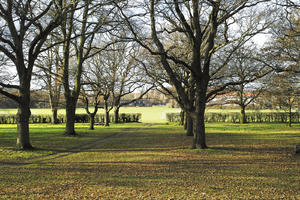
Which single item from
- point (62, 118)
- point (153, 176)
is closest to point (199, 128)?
point (153, 176)

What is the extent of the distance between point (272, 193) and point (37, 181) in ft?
18.5

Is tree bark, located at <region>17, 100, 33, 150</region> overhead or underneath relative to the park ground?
overhead

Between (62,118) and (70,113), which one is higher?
(70,113)

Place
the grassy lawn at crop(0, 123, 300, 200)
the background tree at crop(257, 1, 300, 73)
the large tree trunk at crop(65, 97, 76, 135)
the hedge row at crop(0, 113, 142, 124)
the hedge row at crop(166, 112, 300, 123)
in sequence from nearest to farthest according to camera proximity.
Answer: the grassy lawn at crop(0, 123, 300, 200) → the background tree at crop(257, 1, 300, 73) → the large tree trunk at crop(65, 97, 76, 135) → the hedge row at crop(166, 112, 300, 123) → the hedge row at crop(0, 113, 142, 124)

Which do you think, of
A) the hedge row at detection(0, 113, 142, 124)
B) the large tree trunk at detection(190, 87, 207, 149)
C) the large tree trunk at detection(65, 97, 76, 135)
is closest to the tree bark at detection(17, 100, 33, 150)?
the large tree trunk at detection(65, 97, 76, 135)

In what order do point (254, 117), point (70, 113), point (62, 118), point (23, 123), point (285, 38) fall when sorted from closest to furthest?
point (23, 123)
point (285, 38)
point (70, 113)
point (254, 117)
point (62, 118)

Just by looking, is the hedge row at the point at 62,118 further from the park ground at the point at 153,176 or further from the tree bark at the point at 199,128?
the tree bark at the point at 199,128

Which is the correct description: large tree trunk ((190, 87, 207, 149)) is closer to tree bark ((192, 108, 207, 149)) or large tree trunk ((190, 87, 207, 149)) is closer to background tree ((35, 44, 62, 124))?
tree bark ((192, 108, 207, 149))

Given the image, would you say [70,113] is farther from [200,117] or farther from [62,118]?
[62,118]

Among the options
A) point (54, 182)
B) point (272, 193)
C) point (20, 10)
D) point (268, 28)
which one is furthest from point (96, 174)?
point (268, 28)

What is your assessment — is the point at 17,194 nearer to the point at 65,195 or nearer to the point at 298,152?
the point at 65,195

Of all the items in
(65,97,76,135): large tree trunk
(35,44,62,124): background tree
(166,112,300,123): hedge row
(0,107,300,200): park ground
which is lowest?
(0,107,300,200): park ground

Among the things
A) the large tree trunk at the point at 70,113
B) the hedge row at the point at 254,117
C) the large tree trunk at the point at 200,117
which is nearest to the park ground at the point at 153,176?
the large tree trunk at the point at 200,117

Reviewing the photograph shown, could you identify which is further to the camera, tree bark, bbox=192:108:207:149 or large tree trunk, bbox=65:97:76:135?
large tree trunk, bbox=65:97:76:135
